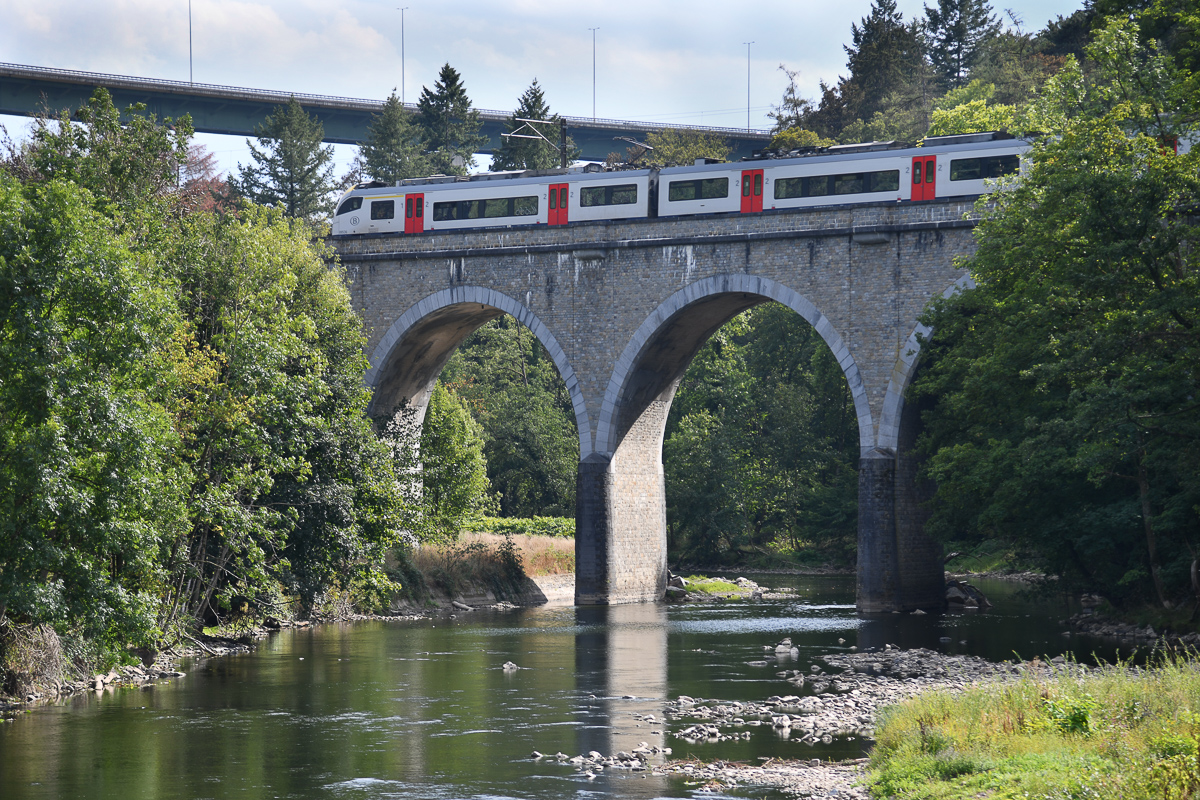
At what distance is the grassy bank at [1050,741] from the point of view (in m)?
10.6

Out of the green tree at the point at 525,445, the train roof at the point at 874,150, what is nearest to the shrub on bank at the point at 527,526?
the green tree at the point at 525,445

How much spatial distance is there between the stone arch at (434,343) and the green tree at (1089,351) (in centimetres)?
1137

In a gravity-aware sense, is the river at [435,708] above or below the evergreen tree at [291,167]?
below

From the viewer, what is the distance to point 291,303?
3072 centimetres

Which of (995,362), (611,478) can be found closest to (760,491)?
(611,478)

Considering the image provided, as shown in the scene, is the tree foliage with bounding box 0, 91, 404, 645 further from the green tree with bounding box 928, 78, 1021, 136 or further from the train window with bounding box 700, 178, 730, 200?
the green tree with bounding box 928, 78, 1021, 136

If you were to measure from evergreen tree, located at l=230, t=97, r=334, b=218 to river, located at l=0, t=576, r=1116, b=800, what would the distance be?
39391 mm

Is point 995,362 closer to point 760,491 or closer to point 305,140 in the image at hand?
point 760,491

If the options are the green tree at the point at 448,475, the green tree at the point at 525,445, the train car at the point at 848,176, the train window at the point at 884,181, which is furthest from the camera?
the green tree at the point at 525,445

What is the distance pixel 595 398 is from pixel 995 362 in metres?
13.6

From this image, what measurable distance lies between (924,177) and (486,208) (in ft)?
46.4

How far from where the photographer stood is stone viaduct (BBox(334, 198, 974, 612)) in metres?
34.9

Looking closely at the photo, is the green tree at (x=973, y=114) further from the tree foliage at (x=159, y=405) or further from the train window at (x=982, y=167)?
the tree foliage at (x=159, y=405)

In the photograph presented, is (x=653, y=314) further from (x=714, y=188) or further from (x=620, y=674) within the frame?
(x=620, y=674)
